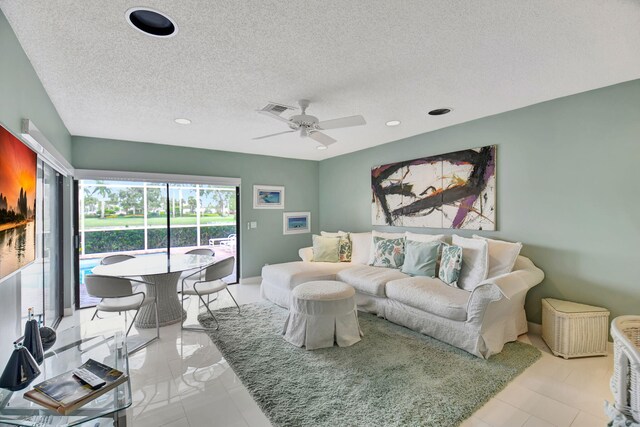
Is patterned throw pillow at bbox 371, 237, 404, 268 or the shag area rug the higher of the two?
patterned throw pillow at bbox 371, 237, 404, 268

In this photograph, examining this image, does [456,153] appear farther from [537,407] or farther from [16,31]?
[16,31]

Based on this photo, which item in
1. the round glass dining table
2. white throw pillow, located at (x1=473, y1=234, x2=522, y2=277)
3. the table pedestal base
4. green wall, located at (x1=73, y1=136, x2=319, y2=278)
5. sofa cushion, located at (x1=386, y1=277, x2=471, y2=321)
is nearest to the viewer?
sofa cushion, located at (x1=386, y1=277, x2=471, y2=321)

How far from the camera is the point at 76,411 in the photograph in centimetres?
131

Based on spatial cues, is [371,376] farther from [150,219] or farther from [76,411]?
[150,219]

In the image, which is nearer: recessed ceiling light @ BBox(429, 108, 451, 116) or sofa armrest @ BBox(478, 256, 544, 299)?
sofa armrest @ BBox(478, 256, 544, 299)

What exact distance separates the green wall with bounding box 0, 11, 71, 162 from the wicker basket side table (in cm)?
416

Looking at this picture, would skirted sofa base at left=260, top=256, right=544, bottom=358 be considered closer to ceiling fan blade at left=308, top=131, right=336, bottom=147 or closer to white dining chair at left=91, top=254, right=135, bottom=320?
ceiling fan blade at left=308, top=131, right=336, bottom=147

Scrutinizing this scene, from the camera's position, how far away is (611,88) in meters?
2.53

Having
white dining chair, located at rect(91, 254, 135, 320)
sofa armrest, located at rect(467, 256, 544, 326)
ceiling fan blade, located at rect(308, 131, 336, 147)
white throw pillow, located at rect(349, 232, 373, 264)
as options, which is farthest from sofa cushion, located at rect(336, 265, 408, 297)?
white dining chair, located at rect(91, 254, 135, 320)

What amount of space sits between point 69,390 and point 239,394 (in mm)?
1077

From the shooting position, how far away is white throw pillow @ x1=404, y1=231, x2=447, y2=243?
366cm

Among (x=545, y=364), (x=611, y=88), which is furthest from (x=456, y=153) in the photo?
(x=545, y=364)

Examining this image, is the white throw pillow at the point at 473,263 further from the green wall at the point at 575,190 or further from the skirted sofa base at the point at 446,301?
the green wall at the point at 575,190

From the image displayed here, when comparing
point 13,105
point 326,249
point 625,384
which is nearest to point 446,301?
point 625,384
